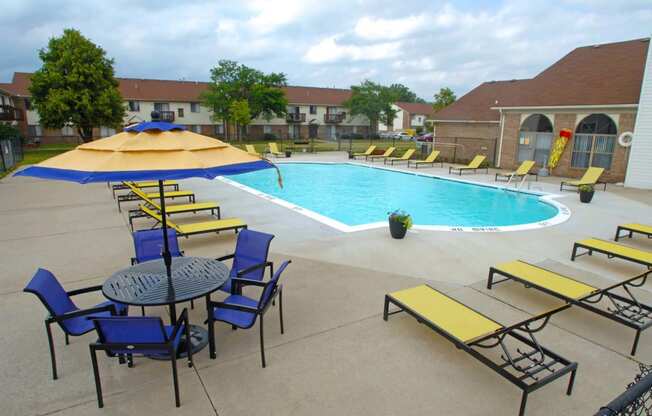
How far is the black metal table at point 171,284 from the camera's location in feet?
12.3

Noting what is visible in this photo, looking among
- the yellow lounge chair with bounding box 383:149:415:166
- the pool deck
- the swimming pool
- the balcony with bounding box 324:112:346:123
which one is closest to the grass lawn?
the swimming pool

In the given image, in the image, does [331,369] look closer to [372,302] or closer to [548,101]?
[372,302]

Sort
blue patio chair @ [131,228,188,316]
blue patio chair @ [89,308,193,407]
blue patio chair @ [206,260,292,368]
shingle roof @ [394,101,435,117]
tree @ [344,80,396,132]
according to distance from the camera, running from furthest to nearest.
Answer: shingle roof @ [394,101,435,117] < tree @ [344,80,396,132] < blue patio chair @ [131,228,188,316] < blue patio chair @ [206,260,292,368] < blue patio chair @ [89,308,193,407]

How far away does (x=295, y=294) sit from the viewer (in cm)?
555

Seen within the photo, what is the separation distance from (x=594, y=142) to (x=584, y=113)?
4.79ft

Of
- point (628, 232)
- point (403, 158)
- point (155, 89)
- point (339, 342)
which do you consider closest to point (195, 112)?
point (155, 89)

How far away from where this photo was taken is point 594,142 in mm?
17703

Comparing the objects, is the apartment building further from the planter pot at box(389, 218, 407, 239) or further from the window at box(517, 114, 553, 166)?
the planter pot at box(389, 218, 407, 239)

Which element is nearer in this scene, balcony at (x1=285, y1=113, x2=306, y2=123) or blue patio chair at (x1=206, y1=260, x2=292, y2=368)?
blue patio chair at (x1=206, y1=260, x2=292, y2=368)

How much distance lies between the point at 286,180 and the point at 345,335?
15495 mm

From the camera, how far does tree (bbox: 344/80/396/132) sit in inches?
2103

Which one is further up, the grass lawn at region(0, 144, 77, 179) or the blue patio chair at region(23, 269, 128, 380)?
the blue patio chair at region(23, 269, 128, 380)

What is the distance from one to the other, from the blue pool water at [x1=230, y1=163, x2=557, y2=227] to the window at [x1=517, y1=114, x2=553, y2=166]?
18.2 ft

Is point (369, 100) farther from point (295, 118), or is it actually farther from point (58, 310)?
point (58, 310)
